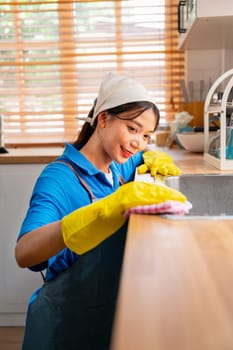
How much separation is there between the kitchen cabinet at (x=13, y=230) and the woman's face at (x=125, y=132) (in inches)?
42.6

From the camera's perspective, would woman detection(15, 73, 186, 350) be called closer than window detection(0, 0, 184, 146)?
Yes

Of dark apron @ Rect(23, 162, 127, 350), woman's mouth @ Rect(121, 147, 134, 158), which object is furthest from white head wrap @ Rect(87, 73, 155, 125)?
dark apron @ Rect(23, 162, 127, 350)

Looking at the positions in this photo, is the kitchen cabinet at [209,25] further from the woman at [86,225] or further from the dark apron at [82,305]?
the dark apron at [82,305]

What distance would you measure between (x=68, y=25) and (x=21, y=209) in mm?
1339

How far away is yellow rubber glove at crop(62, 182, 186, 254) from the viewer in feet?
2.60

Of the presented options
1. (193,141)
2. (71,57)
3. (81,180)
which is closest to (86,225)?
(81,180)

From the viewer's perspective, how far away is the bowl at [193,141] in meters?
1.95

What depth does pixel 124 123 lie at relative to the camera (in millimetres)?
1221

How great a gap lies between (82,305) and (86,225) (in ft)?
1.07

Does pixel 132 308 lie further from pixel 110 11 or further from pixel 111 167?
pixel 110 11

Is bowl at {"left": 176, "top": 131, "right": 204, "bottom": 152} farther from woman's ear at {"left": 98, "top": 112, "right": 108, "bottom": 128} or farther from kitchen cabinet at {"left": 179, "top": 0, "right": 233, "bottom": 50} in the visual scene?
woman's ear at {"left": 98, "top": 112, "right": 108, "bottom": 128}

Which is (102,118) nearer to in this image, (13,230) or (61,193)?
(61,193)

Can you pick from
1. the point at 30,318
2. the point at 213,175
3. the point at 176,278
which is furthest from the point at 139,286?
the point at 213,175

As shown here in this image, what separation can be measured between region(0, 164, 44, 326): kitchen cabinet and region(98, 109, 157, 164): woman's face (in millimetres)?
1082
